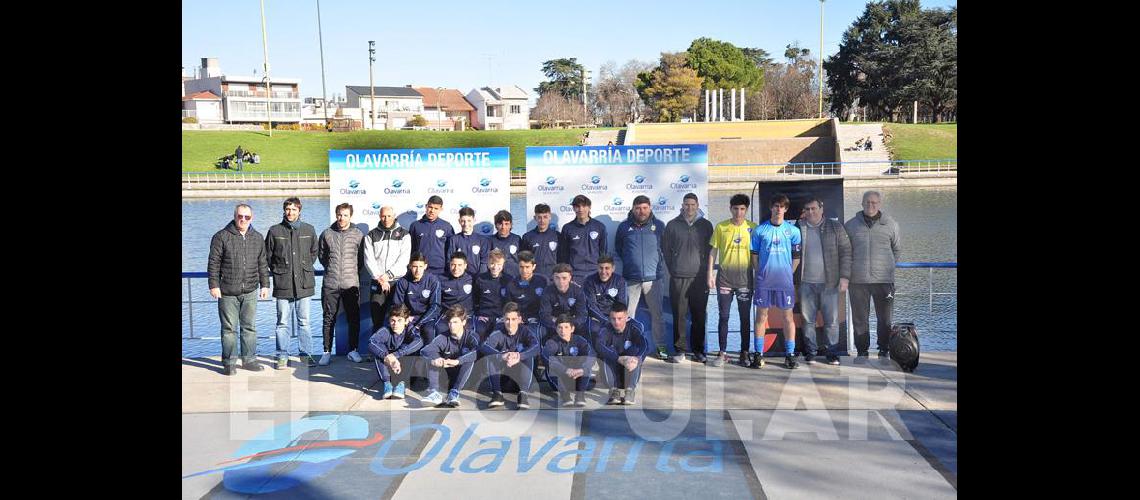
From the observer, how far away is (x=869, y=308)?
331 inches

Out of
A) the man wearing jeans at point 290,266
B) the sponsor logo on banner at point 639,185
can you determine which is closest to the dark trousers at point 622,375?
the sponsor logo on banner at point 639,185

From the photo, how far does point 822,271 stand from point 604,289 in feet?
7.05

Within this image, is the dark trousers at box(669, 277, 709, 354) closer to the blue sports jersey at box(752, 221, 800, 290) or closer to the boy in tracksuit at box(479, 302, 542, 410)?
the blue sports jersey at box(752, 221, 800, 290)

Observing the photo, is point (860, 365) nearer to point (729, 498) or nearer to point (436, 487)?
point (729, 498)

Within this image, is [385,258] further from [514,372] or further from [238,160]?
[238,160]

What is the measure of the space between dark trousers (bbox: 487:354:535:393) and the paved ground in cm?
25

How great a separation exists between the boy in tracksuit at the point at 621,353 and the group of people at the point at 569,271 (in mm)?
288

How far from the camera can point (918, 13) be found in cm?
6384

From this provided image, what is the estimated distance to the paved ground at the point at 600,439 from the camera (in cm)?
529

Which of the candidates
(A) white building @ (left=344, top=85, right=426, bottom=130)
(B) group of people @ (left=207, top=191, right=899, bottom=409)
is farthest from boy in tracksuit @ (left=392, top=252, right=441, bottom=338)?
(A) white building @ (left=344, top=85, right=426, bottom=130)

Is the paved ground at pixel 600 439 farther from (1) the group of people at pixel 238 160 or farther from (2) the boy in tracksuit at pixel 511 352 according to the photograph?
(1) the group of people at pixel 238 160
